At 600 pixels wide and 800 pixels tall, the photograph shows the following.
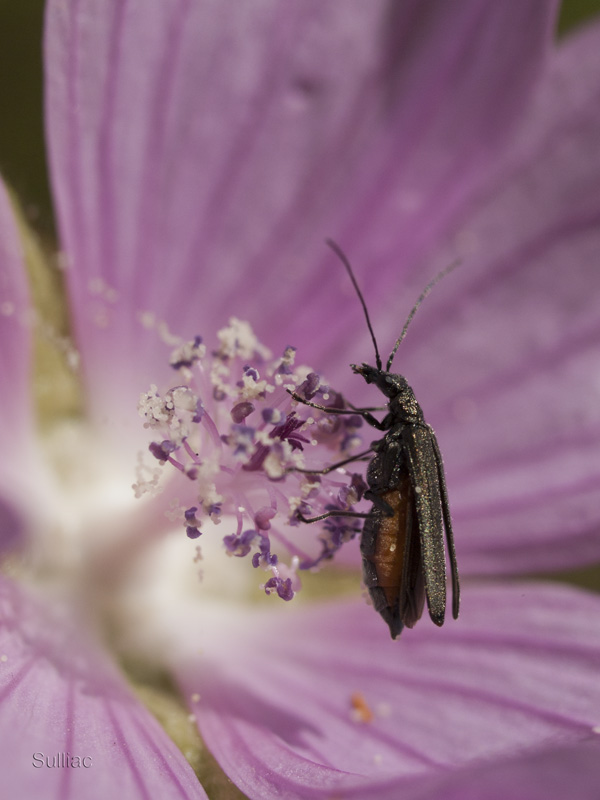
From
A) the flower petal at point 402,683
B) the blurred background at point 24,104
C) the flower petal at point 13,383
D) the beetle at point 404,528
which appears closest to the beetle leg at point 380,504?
the beetle at point 404,528

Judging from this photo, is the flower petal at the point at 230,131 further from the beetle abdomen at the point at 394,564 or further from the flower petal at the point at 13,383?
the beetle abdomen at the point at 394,564

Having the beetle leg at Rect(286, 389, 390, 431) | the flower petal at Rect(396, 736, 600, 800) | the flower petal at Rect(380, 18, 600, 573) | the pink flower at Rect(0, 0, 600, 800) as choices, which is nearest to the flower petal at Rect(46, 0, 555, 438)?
the pink flower at Rect(0, 0, 600, 800)

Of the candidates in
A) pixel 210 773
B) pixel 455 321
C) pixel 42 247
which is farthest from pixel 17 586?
pixel 455 321

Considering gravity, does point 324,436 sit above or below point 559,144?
below

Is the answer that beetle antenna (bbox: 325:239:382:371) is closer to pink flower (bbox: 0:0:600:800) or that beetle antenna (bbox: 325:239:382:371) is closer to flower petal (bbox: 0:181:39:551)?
pink flower (bbox: 0:0:600:800)

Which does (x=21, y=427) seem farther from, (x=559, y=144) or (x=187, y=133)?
(x=559, y=144)

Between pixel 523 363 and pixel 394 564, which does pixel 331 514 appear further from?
pixel 523 363
